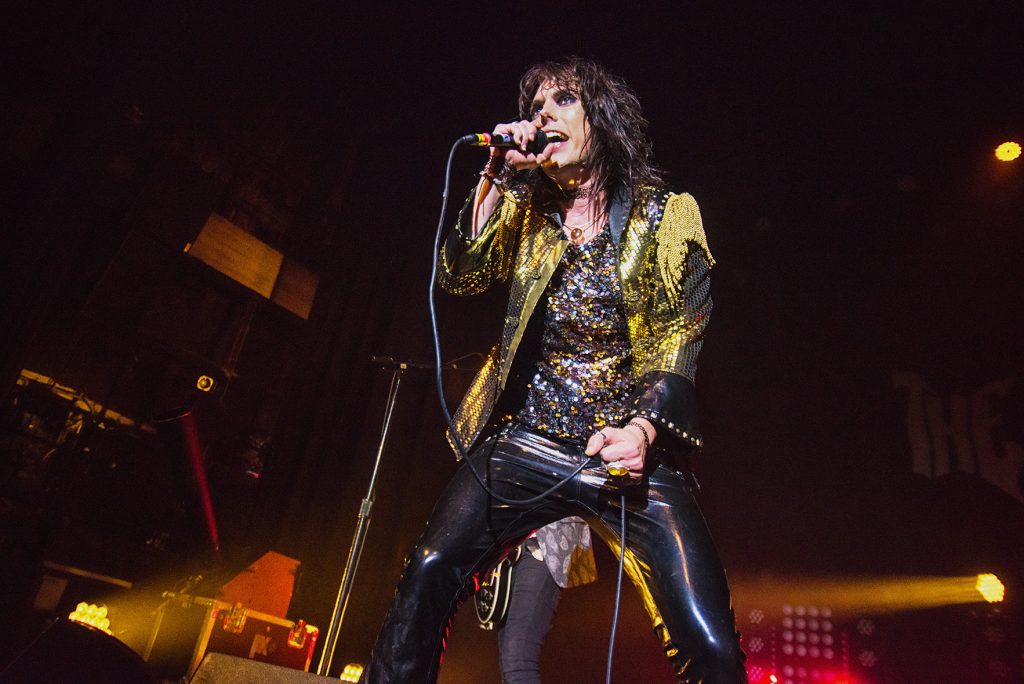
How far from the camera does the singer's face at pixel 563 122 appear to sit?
2236 mm

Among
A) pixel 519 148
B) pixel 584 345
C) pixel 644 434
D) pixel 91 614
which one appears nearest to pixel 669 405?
pixel 644 434

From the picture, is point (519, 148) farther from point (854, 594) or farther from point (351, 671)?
point (854, 594)

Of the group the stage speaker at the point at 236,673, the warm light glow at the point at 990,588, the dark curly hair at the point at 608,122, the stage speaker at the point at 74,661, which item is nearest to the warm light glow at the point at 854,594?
the warm light glow at the point at 990,588

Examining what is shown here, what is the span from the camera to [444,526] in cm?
171

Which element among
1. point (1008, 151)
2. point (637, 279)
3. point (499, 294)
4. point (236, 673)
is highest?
point (1008, 151)

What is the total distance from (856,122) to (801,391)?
7.90 feet

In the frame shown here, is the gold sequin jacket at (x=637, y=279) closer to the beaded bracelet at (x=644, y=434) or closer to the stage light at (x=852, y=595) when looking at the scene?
the beaded bracelet at (x=644, y=434)

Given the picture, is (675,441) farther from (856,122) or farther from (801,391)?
(856,122)

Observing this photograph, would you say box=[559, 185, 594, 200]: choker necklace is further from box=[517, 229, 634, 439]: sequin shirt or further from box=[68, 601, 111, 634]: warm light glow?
box=[68, 601, 111, 634]: warm light glow

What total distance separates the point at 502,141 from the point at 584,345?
684mm

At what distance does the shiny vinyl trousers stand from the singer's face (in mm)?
974

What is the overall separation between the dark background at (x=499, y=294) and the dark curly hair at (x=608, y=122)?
8.96ft

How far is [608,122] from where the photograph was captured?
2.42m

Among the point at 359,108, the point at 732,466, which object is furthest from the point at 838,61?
the point at 359,108
